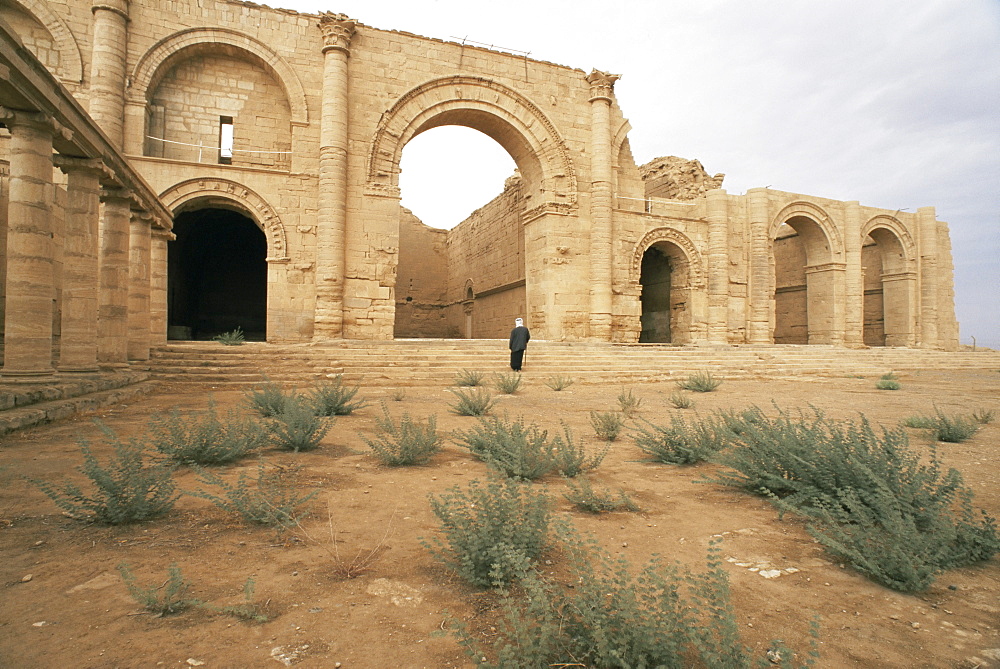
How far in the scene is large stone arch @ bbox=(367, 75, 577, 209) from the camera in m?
14.5

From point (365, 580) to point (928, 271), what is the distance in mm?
27144

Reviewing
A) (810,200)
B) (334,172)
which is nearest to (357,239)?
(334,172)

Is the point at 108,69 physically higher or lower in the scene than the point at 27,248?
higher

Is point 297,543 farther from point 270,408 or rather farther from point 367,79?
point 367,79

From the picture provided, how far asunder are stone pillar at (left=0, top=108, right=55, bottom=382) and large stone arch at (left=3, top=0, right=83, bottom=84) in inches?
350

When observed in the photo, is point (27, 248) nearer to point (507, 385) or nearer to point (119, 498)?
point (119, 498)

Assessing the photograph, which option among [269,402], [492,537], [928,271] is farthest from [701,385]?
[928,271]

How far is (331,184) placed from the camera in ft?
44.4

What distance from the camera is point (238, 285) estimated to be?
20906mm

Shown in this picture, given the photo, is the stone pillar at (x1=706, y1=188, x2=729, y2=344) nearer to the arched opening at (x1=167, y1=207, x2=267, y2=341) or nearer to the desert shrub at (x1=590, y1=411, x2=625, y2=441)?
the desert shrub at (x1=590, y1=411, x2=625, y2=441)

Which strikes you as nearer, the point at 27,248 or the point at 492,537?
the point at 492,537

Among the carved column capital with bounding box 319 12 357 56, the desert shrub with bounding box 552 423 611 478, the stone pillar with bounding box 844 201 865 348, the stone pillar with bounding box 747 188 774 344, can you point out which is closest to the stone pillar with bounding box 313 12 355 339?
the carved column capital with bounding box 319 12 357 56

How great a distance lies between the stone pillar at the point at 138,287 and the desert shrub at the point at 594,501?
937 centimetres

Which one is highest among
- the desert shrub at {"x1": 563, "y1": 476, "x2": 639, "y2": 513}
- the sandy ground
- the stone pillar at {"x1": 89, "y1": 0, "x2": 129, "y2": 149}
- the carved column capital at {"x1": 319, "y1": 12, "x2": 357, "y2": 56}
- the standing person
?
the carved column capital at {"x1": 319, "y1": 12, "x2": 357, "y2": 56}
